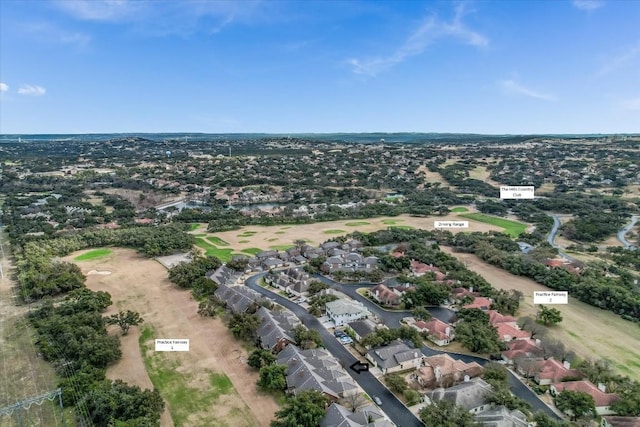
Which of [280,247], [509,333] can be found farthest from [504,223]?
[509,333]

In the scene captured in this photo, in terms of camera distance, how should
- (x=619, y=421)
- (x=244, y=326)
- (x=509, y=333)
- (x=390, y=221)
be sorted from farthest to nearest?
(x=390, y=221), (x=509, y=333), (x=244, y=326), (x=619, y=421)

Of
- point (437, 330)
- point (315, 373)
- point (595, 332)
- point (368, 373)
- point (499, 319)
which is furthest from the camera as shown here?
point (595, 332)

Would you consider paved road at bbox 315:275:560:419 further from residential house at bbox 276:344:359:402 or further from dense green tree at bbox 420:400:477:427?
residential house at bbox 276:344:359:402

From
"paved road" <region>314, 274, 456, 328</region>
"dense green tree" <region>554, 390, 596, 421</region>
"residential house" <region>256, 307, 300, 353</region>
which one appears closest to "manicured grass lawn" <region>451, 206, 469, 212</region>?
"paved road" <region>314, 274, 456, 328</region>

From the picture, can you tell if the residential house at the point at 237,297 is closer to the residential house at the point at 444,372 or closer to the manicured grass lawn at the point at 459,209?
the residential house at the point at 444,372

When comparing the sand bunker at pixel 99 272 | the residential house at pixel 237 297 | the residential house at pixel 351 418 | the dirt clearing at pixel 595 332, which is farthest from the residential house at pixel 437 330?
the sand bunker at pixel 99 272

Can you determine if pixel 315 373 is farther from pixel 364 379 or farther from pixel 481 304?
pixel 481 304
